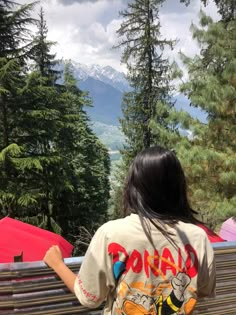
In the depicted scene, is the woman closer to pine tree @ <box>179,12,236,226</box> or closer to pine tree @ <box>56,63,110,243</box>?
pine tree @ <box>179,12,236,226</box>

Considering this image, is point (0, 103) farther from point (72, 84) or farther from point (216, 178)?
point (72, 84)

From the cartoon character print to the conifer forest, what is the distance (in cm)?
79

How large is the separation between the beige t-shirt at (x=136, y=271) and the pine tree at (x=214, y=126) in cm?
599

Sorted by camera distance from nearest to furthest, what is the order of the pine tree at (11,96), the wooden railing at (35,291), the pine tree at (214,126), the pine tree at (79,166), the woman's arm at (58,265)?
1. the woman's arm at (58,265)
2. the wooden railing at (35,291)
3. the pine tree at (214,126)
4. the pine tree at (11,96)
5. the pine tree at (79,166)

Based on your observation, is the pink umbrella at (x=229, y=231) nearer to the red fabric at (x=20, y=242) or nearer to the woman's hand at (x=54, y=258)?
the red fabric at (x=20, y=242)

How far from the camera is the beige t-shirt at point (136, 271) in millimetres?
1428

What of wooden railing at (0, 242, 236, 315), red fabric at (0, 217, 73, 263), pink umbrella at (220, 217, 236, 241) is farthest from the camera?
red fabric at (0, 217, 73, 263)

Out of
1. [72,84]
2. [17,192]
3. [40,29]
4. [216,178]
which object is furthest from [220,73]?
[72,84]

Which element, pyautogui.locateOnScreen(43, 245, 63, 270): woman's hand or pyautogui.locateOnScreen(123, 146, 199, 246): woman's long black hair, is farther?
pyautogui.locateOnScreen(43, 245, 63, 270): woman's hand

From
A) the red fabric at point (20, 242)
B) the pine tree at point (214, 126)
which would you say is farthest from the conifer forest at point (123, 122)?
the red fabric at point (20, 242)

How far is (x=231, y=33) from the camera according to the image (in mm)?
7777

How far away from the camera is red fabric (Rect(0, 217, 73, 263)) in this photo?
16.0 ft

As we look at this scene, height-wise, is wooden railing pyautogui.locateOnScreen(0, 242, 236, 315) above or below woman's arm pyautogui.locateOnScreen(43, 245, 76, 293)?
below

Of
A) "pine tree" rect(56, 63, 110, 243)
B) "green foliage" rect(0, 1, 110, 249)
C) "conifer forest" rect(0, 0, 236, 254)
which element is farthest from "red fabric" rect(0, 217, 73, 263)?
"pine tree" rect(56, 63, 110, 243)
